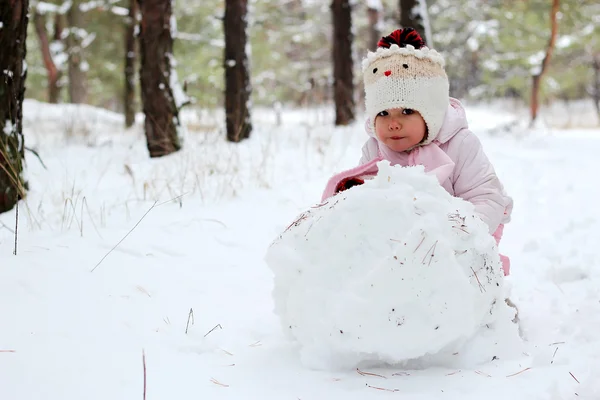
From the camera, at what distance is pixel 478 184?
2367mm

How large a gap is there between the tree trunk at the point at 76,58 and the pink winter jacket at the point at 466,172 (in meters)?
12.5

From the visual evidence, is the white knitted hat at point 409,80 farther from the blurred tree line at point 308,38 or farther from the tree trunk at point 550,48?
the tree trunk at point 550,48

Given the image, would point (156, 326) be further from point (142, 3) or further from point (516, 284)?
point (142, 3)

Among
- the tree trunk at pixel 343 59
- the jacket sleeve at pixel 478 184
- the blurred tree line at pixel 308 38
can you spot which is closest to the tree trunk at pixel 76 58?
the blurred tree line at pixel 308 38

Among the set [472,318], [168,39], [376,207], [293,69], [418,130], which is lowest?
[472,318]

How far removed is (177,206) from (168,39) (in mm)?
3084

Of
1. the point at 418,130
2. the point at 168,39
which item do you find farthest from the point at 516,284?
the point at 168,39

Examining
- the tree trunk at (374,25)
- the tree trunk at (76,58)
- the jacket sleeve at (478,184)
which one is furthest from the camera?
the tree trunk at (374,25)

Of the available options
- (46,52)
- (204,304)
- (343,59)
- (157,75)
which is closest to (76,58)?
(46,52)

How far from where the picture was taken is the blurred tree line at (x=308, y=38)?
1259cm

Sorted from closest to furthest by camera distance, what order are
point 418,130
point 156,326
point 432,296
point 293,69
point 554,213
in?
1. point 432,296
2. point 156,326
3. point 418,130
4. point 554,213
5. point 293,69

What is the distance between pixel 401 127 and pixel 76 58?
510 inches

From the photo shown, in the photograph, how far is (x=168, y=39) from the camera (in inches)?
237

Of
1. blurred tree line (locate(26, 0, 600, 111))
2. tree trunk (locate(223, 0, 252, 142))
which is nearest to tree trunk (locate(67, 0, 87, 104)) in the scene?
blurred tree line (locate(26, 0, 600, 111))
